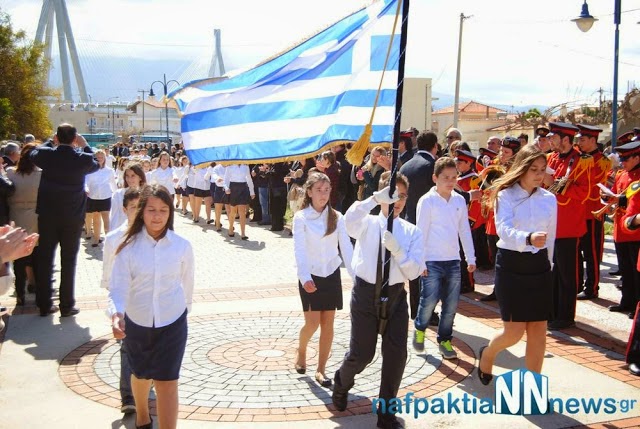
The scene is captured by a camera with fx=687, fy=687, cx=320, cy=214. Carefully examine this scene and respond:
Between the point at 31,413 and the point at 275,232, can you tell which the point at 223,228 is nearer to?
the point at 275,232

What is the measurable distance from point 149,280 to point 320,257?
1757 mm

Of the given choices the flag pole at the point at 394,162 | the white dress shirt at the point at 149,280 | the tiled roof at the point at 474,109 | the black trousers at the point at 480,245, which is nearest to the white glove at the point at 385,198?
the flag pole at the point at 394,162

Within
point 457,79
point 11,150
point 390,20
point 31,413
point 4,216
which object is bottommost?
point 31,413

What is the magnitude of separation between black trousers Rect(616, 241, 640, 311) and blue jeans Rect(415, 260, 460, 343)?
109 inches

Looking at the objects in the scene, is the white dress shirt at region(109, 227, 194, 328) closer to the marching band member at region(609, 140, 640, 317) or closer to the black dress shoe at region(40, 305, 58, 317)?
the black dress shoe at region(40, 305, 58, 317)

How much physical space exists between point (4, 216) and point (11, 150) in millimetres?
1540

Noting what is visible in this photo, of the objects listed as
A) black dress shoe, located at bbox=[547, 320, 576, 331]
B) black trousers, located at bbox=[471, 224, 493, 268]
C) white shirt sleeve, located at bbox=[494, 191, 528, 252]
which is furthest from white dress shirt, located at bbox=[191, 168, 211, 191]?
white shirt sleeve, located at bbox=[494, 191, 528, 252]

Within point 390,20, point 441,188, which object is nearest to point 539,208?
point 441,188

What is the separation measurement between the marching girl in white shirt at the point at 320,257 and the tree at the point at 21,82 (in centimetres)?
3290

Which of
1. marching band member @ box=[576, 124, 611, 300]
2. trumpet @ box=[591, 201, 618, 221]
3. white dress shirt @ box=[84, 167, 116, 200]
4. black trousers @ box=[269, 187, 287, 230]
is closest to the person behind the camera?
marching band member @ box=[576, 124, 611, 300]

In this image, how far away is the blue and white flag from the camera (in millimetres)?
5250

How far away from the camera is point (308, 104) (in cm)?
552

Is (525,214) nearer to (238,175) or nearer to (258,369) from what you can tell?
(258,369)

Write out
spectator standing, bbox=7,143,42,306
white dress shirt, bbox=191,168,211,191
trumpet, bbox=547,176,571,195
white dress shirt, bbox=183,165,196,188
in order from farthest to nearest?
white dress shirt, bbox=183,165,196,188 → white dress shirt, bbox=191,168,211,191 → spectator standing, bbox=7,143,42,306 → trumpet, bbox=547,176,571,195
